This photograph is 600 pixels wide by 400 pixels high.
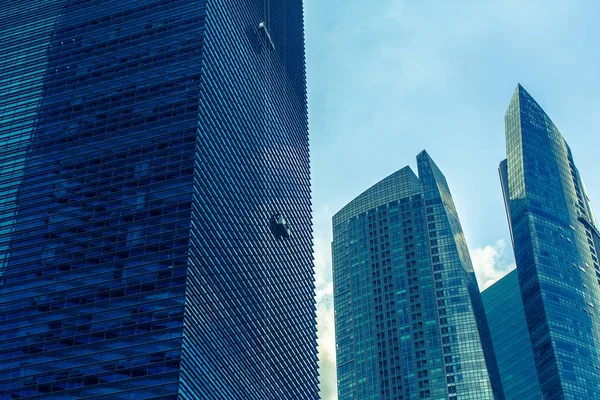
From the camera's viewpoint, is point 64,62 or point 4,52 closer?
point 64,62

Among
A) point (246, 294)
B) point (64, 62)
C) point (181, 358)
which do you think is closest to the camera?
point (181, 358)

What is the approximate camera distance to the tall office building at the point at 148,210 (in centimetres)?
11831

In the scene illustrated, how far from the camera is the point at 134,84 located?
150 meters

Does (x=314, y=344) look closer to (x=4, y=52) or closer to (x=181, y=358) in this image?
(x=181, y=358)

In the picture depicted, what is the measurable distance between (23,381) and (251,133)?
219 feet

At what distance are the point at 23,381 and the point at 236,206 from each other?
47.0 meters

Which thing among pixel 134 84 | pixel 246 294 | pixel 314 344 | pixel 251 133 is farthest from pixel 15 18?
pixel 314 344

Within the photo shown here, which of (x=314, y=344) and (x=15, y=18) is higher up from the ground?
(x=15, y=18)

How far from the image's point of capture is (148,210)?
429 ft

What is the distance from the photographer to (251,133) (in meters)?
165

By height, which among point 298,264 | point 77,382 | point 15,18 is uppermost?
point 15,18

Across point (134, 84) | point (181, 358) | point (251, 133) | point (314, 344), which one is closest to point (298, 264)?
point (314, 344)

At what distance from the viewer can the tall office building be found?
388 ft

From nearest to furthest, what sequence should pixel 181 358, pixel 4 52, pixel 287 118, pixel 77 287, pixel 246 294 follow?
1. pixel 181 358
2. pixel 77 287
3. pixel 246 294
4. pixel 4 52
5. pixel 287 118
